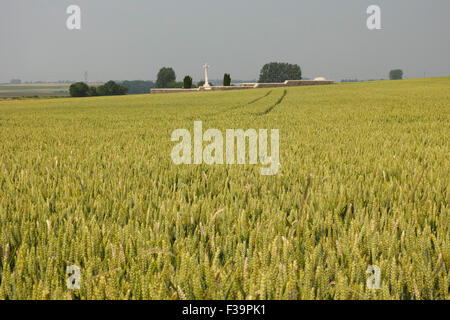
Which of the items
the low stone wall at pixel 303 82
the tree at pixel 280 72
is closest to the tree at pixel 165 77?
the tree at pixel 280 72

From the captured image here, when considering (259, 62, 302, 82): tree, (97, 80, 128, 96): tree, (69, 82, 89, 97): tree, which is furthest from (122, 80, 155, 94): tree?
(69, 82, 89, 97): tree

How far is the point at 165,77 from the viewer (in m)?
117

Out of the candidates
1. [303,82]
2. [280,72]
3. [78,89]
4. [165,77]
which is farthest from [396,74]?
[78,89]

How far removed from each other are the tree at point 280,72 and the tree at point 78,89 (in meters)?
58.3

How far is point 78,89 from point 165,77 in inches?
1926

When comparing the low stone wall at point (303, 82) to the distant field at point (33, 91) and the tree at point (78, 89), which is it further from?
the distant field at point (33, 91)

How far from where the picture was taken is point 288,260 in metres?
1.12

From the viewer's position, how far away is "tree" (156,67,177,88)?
117 m

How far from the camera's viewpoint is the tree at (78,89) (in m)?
70.1
